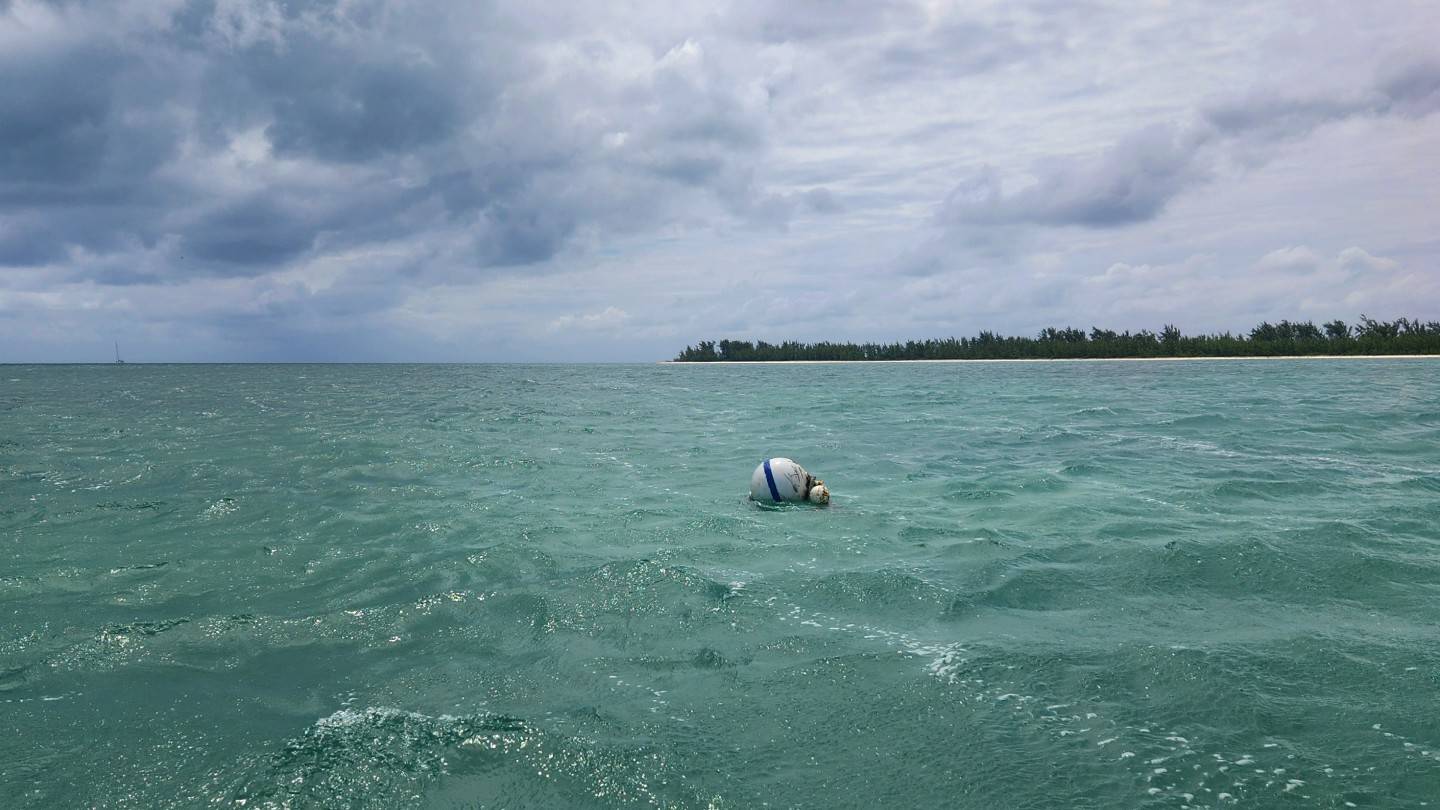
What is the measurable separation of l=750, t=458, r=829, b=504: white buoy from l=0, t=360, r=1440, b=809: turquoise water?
561 millimetres

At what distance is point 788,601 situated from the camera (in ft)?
29.2

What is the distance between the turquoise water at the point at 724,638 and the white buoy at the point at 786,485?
1.84 ft

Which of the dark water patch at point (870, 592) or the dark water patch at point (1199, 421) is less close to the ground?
the dark water patch at point (1199, 421)

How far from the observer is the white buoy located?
14.5 m

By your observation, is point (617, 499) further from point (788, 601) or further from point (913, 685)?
point (913, 685)

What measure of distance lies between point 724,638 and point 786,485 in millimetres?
6949

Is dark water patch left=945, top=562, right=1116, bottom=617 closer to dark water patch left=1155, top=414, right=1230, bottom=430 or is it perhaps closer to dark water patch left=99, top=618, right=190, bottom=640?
dark water patch left=99, top=618, right=190, bottom=640

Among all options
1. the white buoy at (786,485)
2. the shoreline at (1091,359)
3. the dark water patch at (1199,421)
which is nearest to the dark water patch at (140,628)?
the white buoy at (786,485)

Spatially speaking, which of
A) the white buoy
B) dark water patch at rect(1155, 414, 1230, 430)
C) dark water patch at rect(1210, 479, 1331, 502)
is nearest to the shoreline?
dark water patch at rect(1155, 414, 1230, 430)

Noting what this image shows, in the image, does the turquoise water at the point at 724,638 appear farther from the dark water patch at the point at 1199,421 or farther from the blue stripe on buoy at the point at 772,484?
the dark water patch at the point at 1199,421

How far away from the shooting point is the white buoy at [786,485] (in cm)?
1453

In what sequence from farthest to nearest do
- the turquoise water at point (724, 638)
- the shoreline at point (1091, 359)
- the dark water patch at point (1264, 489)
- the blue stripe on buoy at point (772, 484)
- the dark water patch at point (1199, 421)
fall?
the shoreline at point (1091, 359)
the dark water patch at point (1199, 421)
the blue stripe on buoy at point (772, 484)
the dark water patch at point (1264, 489)
the turquoise water at point (724, 638)

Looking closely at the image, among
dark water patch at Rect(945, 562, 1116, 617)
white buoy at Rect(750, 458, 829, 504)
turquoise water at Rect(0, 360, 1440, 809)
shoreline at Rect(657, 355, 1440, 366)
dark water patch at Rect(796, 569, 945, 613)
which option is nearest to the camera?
turquoise water at Rect(0, 360, 1440, 809)

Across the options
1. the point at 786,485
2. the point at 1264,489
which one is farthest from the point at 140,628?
the point at 1264,489
